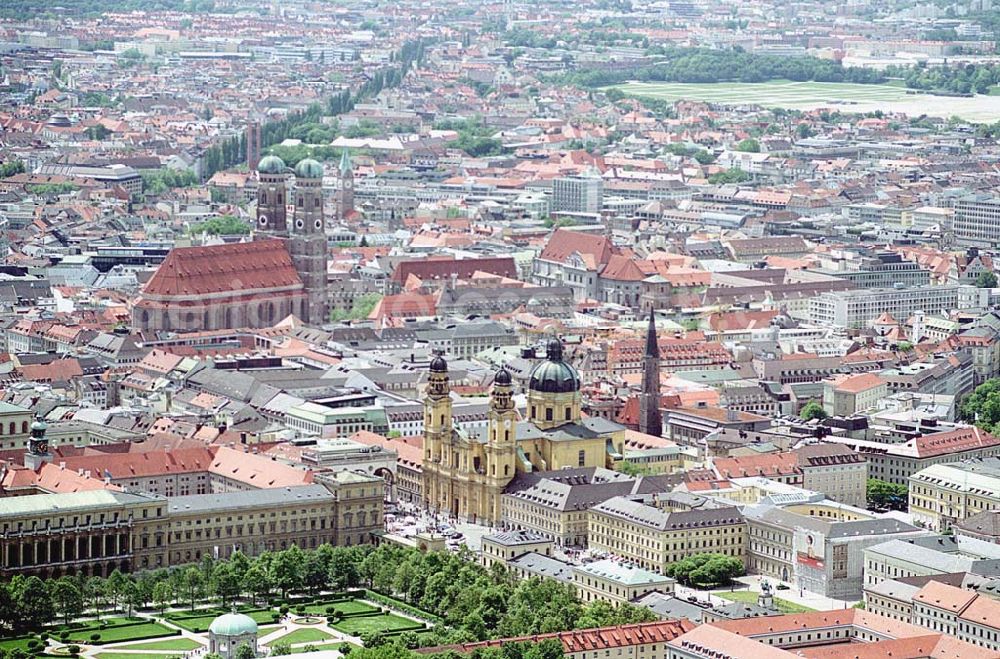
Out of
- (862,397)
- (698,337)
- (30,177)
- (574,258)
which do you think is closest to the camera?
(862,397)

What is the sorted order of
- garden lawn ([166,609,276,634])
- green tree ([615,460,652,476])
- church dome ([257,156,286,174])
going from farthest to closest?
church dome ([257,156,286,174]) → green tree ([615,460,652,476]) → garden lawn ([166,609,276,634])

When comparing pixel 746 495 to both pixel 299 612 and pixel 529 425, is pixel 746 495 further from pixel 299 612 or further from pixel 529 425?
pixel 299 612

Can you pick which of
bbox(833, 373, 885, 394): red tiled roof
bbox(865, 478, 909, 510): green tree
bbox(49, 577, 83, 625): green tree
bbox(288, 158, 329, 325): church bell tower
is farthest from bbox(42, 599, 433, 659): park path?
bbox(288, 158, 329, 325): church bell tower

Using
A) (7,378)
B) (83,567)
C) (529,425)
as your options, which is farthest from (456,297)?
(83,567)

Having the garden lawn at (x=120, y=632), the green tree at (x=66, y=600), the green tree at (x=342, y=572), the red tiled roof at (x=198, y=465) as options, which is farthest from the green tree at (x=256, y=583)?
the red tiled roof at (x=198, y=465)

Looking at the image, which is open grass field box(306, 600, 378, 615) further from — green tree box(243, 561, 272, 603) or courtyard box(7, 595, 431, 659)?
green tree box(243, 561, 272, 603)

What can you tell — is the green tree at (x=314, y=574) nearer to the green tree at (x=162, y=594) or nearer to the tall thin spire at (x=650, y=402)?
→ the green tree at (x=162, y=594)

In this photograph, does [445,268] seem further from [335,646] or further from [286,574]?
[335,646]
